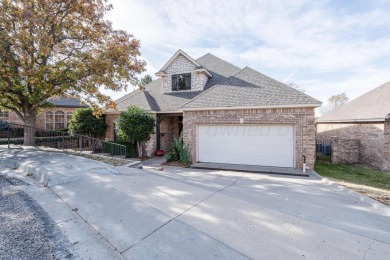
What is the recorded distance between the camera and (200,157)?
1124 cm

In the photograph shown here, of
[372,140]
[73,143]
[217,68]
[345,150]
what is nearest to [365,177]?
[345,150]

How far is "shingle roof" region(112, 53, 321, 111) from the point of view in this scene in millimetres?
9860

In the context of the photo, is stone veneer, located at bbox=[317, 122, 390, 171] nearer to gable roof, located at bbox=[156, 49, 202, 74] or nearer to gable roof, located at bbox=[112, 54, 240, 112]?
gable roof, located at bbox=[112, 54, 240, 112]

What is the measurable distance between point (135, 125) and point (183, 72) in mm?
6007

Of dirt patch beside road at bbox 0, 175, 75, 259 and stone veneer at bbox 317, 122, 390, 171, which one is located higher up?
stone veneer at bbox 317, 122, 390, 171

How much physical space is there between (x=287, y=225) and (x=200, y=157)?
24.4 ft

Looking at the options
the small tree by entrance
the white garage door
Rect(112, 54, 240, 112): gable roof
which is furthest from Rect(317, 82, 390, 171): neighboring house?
the small tree by entrance

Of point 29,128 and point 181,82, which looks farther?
point 181,82

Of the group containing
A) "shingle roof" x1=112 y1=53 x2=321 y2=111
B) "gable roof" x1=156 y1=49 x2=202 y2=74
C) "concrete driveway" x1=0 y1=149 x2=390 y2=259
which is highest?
"gable roof" x1=156 y1=49 x2=202 y2=74

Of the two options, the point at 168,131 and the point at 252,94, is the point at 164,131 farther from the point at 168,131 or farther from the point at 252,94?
the point at 252,94

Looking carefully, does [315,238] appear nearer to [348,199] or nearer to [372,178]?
[348,199]

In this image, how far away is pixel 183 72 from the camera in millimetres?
15211

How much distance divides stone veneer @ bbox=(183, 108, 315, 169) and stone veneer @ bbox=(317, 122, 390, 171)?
4.86 m

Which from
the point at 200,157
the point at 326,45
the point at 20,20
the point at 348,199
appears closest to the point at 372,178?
the point at 348,199
